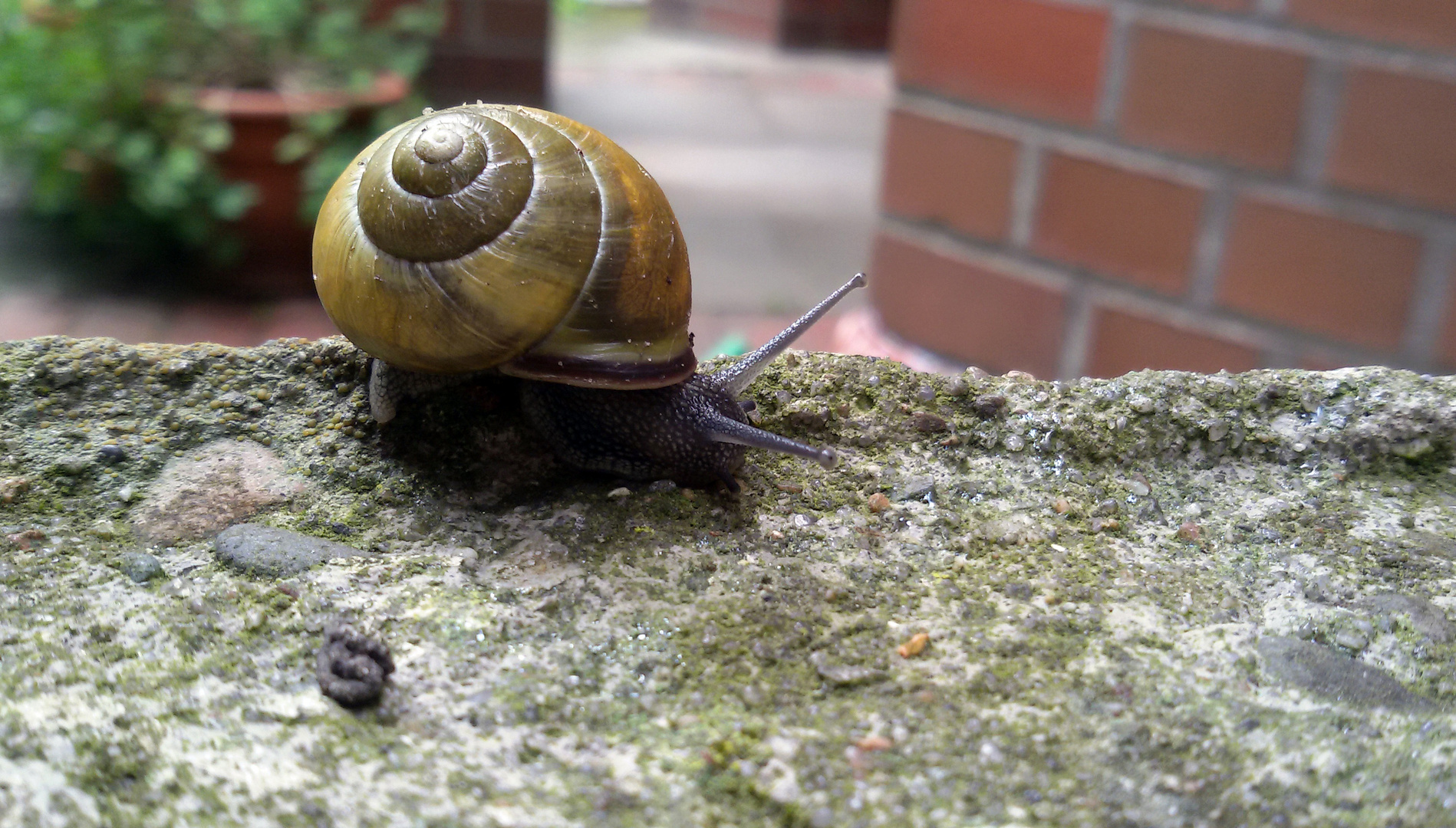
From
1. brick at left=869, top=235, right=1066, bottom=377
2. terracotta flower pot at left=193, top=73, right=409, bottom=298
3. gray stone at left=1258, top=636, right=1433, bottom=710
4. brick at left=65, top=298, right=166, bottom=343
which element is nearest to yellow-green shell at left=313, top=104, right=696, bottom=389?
gray stone at left=1258, top=636, right=1433, bottom=710

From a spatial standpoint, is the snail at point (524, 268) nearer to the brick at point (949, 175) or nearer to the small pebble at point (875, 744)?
the small pebble at point (875, 744)

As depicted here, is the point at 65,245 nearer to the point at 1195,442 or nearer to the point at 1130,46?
the point at 1130,46

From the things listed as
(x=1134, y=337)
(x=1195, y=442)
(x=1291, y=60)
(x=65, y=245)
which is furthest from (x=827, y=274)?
(x=1195, y=442)

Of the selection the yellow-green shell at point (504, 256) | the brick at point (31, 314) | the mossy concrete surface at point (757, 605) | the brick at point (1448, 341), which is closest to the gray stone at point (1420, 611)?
the mossy concrete surface at point (757, 605)

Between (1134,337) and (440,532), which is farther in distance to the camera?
(1134,337)

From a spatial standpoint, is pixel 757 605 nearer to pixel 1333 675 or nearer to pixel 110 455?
pixel 1333 675
